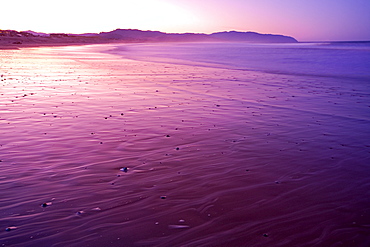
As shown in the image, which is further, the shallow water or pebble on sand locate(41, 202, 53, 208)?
pebble on sand locate(41, 202, 53, 208)

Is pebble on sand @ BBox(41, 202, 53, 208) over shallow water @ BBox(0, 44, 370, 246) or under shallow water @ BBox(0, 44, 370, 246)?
under

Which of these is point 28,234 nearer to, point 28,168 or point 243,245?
point 28,168

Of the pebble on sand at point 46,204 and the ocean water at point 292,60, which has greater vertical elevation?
the ocean water at point 292,60

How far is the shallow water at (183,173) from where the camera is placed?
402cm

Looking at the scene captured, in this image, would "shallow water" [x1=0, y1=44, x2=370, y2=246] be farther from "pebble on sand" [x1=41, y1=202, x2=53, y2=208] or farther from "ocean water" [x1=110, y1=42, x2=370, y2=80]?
"ocean water" [x1=110, y1=42, x2=370, y2=80]

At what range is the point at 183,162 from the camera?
6258 millimetres

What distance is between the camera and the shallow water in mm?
4020

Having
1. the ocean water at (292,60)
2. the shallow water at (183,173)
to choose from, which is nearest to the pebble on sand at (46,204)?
the shallow water at (183,173)

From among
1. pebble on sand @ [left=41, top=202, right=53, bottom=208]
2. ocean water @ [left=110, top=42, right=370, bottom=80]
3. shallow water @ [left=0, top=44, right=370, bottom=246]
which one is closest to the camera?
shallow water @ [left=0, top=44, right=370, bottom=246]

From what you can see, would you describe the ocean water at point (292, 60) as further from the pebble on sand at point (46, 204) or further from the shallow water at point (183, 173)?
the pebble on sand at point (46, 204)

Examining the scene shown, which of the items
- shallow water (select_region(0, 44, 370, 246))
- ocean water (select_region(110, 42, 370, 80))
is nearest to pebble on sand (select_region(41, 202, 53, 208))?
shallow water (select_region(0, 44, 370, 246))

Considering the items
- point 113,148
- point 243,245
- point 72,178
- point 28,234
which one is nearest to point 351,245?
point 243,245

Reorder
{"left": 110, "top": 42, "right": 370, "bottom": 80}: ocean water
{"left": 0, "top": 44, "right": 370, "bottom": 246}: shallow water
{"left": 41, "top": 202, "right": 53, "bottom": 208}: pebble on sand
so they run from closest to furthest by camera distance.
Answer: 1. {"left": 0, "top": 44, "right": 370, "bottom": 246}: shallow water
2. {"left": 41, "top": 202, "right": 53, "bottom": 208}: pebble on sand
3. {"left": 110, "top": 42, "right": 370, "bottom": 80}: ocean water

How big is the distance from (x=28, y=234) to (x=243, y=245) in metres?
2.52
